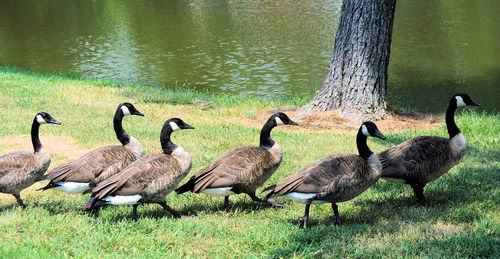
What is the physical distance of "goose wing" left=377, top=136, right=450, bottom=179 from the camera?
248 inches

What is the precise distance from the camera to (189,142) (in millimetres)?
9461

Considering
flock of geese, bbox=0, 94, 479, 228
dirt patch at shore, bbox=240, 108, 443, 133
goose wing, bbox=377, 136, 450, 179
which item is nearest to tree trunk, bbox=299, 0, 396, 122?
dirt patch at shore, bbox=240, 108, 443, 133

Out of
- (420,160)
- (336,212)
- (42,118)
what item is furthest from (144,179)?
(420,160)

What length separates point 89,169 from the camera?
250 inches

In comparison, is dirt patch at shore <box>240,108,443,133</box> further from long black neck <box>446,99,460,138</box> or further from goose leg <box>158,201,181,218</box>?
goose leg <box>158,201,181,218</box>

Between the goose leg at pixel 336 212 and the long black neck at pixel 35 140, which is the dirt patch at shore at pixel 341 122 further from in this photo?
the long black neck at pixel 35 140

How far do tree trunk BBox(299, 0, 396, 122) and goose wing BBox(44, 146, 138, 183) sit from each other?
5.93 metres

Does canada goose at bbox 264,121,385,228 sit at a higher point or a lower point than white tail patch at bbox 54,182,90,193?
higher

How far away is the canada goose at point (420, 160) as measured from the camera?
20.7 ft

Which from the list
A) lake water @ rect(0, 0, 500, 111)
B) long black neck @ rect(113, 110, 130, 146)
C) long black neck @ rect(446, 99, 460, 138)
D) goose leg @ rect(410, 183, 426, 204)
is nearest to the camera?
goose leg @ rect(410, 183, 426, 204)

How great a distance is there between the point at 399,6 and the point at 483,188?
27.1 metres

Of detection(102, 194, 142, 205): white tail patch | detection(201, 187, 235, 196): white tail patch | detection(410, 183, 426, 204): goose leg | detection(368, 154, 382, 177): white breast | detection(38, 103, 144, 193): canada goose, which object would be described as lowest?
detection(410, 183, 426, 204): goose leg

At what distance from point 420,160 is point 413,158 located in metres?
0.08

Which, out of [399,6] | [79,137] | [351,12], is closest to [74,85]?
A: [79,137]
